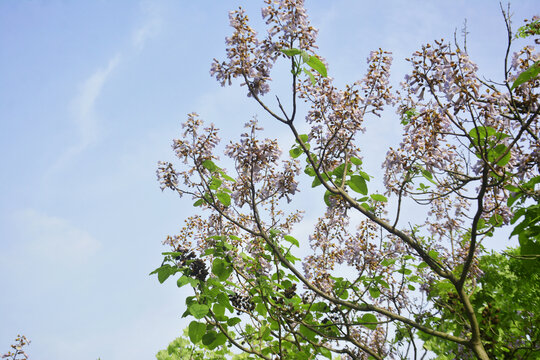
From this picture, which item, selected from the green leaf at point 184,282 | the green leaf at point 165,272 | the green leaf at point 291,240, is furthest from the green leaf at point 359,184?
the green leaf at point 165,272

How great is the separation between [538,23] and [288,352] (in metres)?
4.43

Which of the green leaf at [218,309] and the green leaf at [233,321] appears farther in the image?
the green leaf at [233,321]

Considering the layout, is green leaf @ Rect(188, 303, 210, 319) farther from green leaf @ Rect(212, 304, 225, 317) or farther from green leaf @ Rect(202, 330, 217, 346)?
green leaf @ Rect(202, 330, 217, 346)

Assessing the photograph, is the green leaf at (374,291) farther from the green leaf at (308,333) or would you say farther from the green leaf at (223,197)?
the green leaf at (223,197)

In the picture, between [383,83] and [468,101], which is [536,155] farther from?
[383,83]

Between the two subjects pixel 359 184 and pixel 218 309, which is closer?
pixel 359 184

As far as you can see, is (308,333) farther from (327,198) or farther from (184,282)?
(184,282)

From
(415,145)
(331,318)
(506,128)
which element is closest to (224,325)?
(331,318)

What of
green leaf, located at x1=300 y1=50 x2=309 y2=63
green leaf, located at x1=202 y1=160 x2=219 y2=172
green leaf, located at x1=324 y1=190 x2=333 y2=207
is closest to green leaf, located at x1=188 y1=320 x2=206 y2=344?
green leaf, located at x1=202 y1=160 x2=219 y2=172

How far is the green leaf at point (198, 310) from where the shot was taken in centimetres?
365

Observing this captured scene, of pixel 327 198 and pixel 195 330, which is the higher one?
pixel 327 198

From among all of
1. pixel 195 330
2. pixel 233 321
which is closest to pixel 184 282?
pixel 195 330

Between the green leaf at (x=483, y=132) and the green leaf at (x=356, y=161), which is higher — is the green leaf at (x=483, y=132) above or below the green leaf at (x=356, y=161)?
below

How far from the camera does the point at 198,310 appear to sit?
3.70 meters
